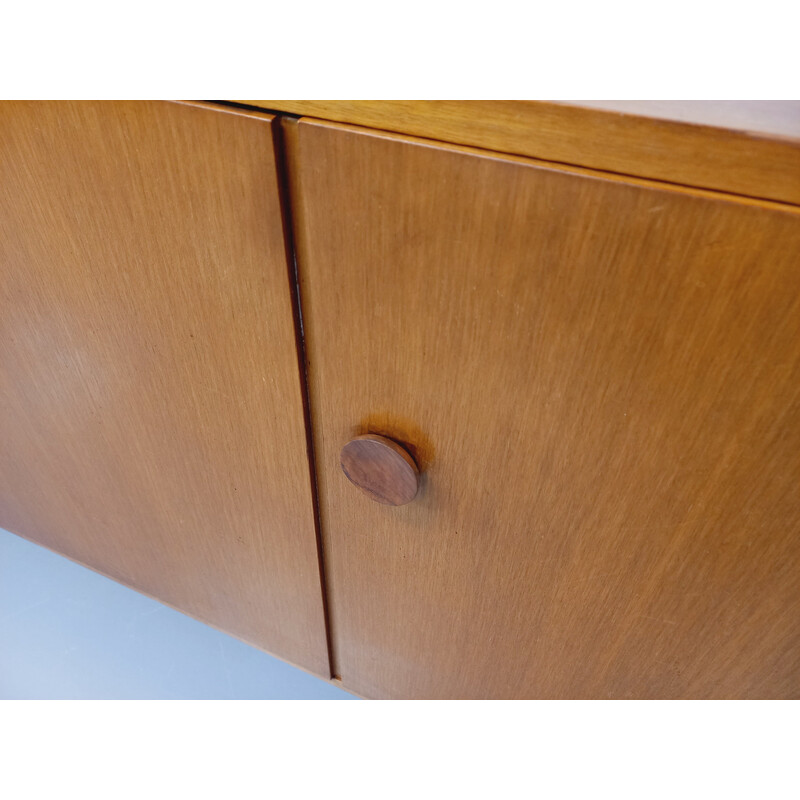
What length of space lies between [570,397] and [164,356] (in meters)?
0.29

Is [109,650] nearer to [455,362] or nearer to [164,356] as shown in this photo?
[164,356]

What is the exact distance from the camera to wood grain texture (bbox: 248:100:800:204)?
0.75 ft

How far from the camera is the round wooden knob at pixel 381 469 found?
376mm

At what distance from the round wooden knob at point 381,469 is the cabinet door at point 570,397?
1 cm

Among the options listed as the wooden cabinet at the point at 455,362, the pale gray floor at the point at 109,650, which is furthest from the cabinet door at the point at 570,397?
the pale gray floor at the point at 109,650

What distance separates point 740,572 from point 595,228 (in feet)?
0.72

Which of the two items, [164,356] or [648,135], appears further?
[164,356]

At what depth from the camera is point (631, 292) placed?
270 millimetres

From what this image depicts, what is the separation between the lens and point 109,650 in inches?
28.6

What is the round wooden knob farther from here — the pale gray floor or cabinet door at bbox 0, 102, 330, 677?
the pale gray floor

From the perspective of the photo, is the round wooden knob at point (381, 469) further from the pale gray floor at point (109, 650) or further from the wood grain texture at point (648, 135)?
the pale gray floor at point (109, 650)

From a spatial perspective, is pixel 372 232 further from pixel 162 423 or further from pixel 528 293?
pixel 162 423

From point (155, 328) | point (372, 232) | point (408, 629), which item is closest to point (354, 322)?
point (372, 232)

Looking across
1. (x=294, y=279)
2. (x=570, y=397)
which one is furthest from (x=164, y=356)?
(x=570, y=397)
